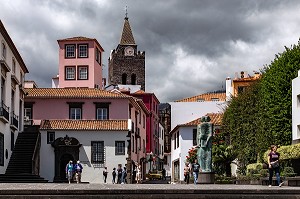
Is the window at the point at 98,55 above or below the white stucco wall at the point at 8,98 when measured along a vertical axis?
above

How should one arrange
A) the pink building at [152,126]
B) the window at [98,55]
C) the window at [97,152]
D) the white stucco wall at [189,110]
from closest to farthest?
1. the window at [97,152]
2. the window at [98,55]
3. the white stucco wall at [189,110]
4. the pink building at [152,126]

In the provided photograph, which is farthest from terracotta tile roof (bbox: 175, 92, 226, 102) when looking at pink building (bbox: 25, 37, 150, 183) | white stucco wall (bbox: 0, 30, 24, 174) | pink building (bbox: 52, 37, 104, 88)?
white stucco wall (bbox: 0, 30, 24, 174)

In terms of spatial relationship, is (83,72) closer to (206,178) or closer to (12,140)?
(12,140)

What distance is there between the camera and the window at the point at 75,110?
5850 cm

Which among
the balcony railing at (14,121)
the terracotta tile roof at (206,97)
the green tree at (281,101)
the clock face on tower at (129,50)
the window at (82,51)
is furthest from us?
the clock face on tower at (129,50)

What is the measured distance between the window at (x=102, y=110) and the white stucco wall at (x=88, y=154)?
2.86 meters

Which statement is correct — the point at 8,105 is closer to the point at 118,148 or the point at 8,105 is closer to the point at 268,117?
the point at 118,148

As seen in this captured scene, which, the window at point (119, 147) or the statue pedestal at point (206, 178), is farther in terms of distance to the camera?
the window at point (119, 147)

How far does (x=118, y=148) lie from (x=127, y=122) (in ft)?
8.45

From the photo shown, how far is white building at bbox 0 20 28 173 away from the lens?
42.2 meters

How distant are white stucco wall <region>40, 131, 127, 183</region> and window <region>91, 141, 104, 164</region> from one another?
26cm

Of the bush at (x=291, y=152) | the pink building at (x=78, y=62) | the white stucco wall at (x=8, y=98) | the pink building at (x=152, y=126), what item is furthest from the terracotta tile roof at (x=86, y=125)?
the pink building at (x=152, y=126)

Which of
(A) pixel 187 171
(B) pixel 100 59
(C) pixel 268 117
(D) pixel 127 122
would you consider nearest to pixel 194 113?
(B) pixel 100 59

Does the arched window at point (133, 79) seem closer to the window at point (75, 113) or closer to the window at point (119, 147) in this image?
the window at point (75, 113)
